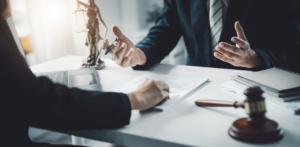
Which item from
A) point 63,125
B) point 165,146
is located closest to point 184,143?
point 165,146

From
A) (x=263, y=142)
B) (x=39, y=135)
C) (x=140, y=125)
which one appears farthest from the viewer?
(x=39, y=135)

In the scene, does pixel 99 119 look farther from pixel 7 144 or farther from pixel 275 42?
pixel 275 42

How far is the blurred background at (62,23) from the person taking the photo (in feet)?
7.27

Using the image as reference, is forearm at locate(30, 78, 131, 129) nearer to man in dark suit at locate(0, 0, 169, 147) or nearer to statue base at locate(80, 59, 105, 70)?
man in dark suit at locate(0, 0, 169, 147)

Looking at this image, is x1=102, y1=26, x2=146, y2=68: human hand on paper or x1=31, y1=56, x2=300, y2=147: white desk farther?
x1=102, y1=26, x2=146, y2=68: human hand on paper

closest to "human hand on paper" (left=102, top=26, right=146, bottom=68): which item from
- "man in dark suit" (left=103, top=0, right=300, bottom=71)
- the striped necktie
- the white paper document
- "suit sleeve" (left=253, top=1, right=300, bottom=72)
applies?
"man in dark suit" (left=103, top=0, right=300, bottom=71)

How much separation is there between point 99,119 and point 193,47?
3.33ft

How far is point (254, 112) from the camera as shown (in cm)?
54

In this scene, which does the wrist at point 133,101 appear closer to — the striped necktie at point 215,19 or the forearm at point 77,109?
the forearm at point 77,109

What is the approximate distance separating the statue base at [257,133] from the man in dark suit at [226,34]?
1.50 feet

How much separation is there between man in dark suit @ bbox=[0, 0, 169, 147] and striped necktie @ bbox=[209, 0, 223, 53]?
87 centimetres

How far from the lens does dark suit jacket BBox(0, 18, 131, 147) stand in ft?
1.81

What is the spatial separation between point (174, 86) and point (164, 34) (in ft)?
2.03

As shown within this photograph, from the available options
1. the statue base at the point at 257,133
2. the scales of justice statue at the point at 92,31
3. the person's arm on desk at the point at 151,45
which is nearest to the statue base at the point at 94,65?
the scales of justice statue at the point at 92,31
